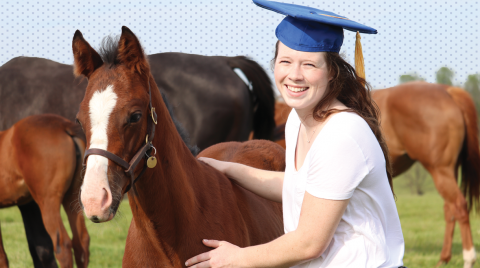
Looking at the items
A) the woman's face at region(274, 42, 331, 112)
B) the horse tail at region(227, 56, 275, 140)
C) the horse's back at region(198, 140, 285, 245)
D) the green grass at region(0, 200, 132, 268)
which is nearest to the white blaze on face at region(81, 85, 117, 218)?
the woman's face at region(274, 42, 331, 112)

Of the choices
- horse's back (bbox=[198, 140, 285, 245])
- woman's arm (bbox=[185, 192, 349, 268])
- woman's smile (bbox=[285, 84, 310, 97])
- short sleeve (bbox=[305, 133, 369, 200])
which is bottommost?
horse's back (bbox=[198, 140, 285, 245])

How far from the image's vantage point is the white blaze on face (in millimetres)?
1609

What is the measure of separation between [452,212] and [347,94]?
15.8 feet

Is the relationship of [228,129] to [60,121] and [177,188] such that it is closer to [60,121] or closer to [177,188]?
[60,121]

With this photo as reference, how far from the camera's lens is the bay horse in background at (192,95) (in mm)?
6113

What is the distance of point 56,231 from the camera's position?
4.30 m

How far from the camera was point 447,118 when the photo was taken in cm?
615

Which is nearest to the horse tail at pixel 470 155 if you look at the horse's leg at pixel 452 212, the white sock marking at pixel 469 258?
the horse's leg at pixel 452 212

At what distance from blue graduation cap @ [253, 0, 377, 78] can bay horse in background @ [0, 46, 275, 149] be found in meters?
4.47

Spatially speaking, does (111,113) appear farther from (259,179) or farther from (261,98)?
(261,98)

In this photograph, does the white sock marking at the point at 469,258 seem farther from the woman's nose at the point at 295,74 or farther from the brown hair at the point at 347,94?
the woman's nose at the point at 295,74

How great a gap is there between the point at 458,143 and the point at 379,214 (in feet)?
16.8

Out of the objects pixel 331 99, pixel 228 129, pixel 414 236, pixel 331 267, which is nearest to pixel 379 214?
pixel 331 267

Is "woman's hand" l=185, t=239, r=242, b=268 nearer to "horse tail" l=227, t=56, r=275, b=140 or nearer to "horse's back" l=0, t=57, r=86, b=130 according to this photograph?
"horse tail" l=227, t=56, r=275, b=140
